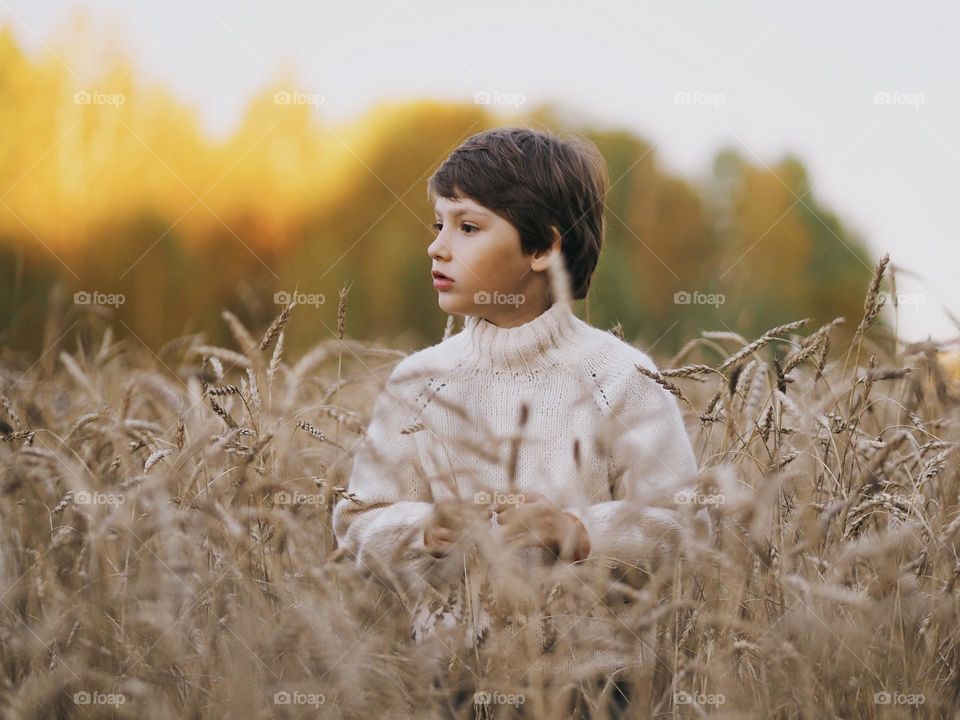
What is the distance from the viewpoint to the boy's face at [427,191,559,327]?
1737 millimetres

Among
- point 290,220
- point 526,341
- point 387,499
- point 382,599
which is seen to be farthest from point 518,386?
point 290,220

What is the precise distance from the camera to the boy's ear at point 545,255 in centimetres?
180

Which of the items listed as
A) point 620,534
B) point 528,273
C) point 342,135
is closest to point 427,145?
point 342,135

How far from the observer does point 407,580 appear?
5.25 feet

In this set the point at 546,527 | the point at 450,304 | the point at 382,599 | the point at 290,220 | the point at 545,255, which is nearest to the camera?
the point at 546,527

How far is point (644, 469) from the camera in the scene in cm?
153

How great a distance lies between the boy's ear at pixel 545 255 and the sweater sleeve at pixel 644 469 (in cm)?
24

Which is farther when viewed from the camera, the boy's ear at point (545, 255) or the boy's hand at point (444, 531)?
the boy's ear at point (545, 255)

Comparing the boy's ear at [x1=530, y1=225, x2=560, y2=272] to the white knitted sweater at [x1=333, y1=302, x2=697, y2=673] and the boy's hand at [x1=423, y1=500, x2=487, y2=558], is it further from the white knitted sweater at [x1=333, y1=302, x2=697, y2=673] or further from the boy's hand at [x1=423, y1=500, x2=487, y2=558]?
the boy's hand at [x1=423, y1=500, x2=487, y2=558]

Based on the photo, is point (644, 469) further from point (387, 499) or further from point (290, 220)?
point (290, 220)

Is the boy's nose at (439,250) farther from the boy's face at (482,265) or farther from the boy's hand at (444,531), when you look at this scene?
the boy's hand at (444,531)

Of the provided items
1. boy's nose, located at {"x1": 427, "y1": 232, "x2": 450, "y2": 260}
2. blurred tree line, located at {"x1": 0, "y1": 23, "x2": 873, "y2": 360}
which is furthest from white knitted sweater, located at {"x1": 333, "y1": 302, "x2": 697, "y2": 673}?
blurred tree line, located at {"x1": 0, "y1": 23, "x2": 873, "y2": 360}

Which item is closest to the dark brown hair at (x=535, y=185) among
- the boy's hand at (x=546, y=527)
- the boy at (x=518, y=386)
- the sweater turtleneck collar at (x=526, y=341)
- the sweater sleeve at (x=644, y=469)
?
the boy at (x=518, y=386)

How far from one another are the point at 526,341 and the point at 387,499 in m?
0.37
